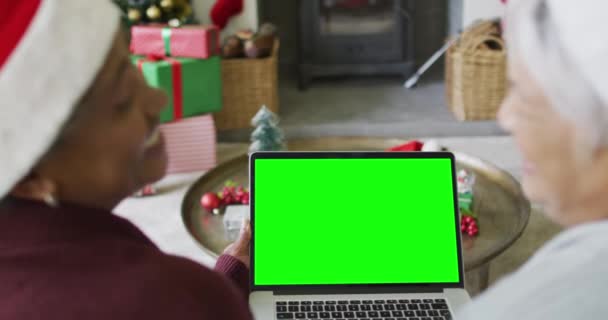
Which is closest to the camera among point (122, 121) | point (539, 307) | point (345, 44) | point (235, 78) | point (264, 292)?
point (539, 307)

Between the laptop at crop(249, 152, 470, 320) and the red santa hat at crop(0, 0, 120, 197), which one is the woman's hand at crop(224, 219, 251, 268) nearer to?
the laptop at crop(249, 152, 470, 320)

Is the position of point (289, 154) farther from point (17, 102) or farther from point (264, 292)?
point (17, 102)

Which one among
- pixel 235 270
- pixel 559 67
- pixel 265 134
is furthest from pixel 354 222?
pixel 265 134

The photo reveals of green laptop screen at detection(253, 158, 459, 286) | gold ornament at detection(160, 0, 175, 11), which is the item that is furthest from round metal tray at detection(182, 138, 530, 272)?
gold ornament at detection(160, 0, 175, 11)

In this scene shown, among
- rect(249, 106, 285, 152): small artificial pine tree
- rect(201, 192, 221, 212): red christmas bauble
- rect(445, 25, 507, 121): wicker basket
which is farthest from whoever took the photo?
rect(445, 25, 507, 121): wicker basket

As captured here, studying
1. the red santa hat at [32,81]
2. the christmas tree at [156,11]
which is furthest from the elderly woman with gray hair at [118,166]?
the christmas tree at [156,11]

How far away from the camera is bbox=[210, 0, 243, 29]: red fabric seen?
3.45 meters

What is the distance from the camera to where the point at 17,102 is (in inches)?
26.5

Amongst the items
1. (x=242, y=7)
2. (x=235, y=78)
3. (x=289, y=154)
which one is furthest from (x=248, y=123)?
(x=289, y=154)

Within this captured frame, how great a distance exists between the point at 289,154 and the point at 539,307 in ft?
2.53

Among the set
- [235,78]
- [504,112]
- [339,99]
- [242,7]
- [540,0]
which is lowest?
[339,99]

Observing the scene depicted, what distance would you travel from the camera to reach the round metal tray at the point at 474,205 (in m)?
1.80

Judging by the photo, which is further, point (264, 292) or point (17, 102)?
point (264, 292)

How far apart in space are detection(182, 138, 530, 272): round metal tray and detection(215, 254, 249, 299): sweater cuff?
0.49m
